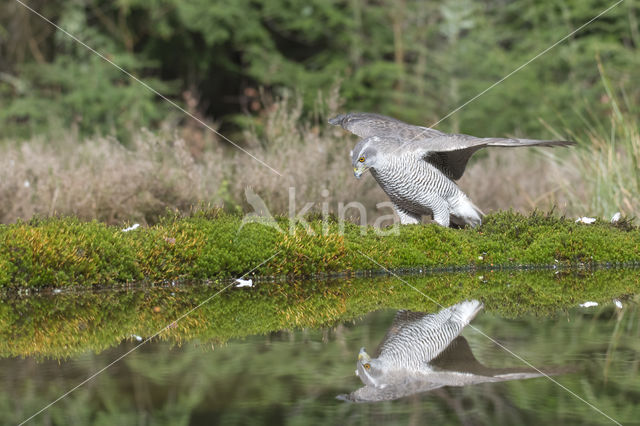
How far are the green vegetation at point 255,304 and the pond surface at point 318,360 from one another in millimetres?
25

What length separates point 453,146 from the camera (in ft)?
24.7

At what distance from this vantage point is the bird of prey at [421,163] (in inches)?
299

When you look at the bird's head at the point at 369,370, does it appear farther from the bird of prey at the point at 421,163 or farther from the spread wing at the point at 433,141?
the spread wing at the point at 433,141

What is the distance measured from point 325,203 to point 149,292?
3151mm

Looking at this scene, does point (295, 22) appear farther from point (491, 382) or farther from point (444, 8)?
point (491, 382)

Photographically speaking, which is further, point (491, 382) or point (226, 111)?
point (226, 111)

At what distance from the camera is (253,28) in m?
20.1

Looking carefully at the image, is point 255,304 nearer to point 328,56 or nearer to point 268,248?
point 268,248

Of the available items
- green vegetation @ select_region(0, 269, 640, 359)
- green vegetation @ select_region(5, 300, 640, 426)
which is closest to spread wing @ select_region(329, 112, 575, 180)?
green vegetation @ select_region(0, 269, 640, 359)

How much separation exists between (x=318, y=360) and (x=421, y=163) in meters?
3.67

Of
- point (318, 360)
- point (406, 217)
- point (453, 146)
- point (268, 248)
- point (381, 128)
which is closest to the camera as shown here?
point (318, 360)

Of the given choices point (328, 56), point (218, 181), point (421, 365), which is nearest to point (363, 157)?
point (218, 181)

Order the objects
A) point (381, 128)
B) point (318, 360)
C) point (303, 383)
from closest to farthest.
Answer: point (303, 383), point (318, 360), point (381, 128)

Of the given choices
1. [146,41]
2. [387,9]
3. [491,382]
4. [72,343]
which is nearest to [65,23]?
[146,41]
